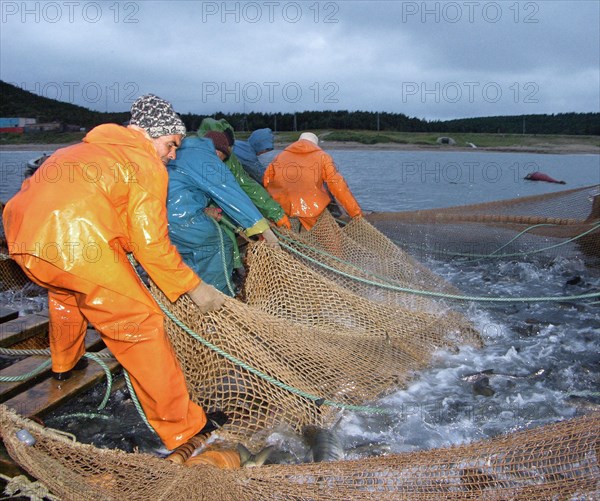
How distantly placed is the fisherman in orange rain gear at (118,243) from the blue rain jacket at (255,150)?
14.2 feet

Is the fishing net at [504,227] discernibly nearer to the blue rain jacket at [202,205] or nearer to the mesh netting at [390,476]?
the blue rain jacket at [202,205]

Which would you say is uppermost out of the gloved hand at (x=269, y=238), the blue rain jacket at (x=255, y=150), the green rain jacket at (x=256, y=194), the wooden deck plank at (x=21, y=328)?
the blue rain jacket at (x=255, y=150)

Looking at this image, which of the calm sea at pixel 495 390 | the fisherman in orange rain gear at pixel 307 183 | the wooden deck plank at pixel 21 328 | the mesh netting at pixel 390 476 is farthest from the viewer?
the fisherman in orange rain gear at pixel 307 183

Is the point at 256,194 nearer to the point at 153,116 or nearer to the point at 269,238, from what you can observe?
the point at 269,238

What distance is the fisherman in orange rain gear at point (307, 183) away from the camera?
19.4 ft

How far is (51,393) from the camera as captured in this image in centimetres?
324

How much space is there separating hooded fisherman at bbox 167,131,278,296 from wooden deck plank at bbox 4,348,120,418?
109 cm

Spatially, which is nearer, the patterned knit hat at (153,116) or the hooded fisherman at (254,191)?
the patterned knit hat at (153,116)

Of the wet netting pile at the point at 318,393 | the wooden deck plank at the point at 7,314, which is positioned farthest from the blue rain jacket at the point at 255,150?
the wooden deck plank at the point at 7,314

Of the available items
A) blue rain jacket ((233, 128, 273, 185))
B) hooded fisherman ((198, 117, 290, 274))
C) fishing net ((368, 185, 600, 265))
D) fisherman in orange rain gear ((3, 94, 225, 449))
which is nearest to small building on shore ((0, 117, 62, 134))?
blue rain jacket ((233, 128, 273, 185))

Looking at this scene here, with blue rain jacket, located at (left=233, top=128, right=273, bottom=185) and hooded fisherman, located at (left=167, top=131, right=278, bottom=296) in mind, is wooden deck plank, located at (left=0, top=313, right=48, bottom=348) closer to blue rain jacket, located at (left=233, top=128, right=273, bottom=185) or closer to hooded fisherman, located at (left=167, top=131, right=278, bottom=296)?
hooded fisherman, located at (left=167, top=131, right=278, bottom=296)

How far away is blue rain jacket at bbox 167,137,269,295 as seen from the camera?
149 inches

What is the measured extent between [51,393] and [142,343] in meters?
1.19

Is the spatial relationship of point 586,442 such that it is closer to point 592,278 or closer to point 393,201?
point 592,278
